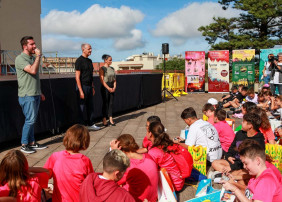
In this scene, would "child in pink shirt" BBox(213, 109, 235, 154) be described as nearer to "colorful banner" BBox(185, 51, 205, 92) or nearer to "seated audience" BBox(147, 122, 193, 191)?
"seated audience" BBox(147, 122, 193, 191)

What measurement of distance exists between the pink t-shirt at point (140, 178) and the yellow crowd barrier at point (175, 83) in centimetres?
1308

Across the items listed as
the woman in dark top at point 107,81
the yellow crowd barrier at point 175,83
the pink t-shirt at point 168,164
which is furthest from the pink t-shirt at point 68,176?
the yellow crowd barrier at point 175,83

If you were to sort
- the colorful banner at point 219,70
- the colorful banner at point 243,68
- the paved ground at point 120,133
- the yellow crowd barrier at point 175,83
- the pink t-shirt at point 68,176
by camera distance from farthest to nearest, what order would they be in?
the colorful banner at point 219,70 → the colorful banner at point 243,68 → the yellow crowd barrier at point 175,83 → the paved ground at point 120,133 → the pink t-shirt at point 68,176

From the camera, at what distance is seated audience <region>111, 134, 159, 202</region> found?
288cm

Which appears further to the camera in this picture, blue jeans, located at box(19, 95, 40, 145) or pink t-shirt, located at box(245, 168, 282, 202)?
blue jeans, located at box(19, 95, 40, 145)

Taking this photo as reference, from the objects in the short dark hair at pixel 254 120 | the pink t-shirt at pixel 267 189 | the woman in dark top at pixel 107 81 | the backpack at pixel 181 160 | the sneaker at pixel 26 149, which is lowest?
the sneaker at pixel 26 149

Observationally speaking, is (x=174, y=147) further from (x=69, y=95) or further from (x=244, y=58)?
(x=244, y=58)

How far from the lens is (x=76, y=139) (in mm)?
2816

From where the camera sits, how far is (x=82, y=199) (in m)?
2.28

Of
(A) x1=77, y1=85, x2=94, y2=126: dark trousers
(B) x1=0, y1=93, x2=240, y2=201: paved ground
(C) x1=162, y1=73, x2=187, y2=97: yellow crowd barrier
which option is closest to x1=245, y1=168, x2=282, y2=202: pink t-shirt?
(B) x1=0, y1=93, x2=240, y2=201: paved ground

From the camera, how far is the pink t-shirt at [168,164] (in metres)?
3.32

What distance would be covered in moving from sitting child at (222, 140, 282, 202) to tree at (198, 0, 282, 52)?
22405 mm

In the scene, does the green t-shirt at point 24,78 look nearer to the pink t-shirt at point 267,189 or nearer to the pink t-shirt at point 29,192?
the pink t-shirt at point 29,192

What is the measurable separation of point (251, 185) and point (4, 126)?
4.35 metres
